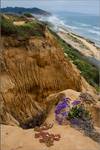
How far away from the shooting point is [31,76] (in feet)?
60.2

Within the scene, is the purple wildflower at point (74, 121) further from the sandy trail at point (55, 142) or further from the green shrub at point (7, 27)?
the green shrub at point (7, 27)

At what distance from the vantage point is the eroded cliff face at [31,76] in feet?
53.6

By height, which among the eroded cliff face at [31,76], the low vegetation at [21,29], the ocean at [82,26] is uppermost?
the low vegetation at [21,29]

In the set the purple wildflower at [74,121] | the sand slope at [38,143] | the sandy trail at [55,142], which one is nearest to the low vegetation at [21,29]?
the purple wildflower at [74,121]

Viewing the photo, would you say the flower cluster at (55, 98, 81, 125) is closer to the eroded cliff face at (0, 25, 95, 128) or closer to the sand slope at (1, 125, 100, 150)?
the sand slope at (1, 125, 100, 150)

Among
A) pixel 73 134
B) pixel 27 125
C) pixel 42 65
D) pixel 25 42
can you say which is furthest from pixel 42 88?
pixel 73 134

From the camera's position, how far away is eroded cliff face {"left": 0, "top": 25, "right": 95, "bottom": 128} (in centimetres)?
1634

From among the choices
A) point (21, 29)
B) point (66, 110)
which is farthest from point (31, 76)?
point (66, 110)

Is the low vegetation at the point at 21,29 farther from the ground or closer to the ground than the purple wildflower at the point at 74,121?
farther from the ground

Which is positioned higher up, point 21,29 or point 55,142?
point 21,29

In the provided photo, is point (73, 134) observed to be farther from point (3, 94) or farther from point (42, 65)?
point (42, 65)

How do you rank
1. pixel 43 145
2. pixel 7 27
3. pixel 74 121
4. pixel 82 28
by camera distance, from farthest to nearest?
pixel 82 28
pixel 7 27
pixel 74 121
pixel 43 145

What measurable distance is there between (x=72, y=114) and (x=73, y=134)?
121 centimetres

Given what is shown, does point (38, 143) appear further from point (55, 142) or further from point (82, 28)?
point (82, 28)
